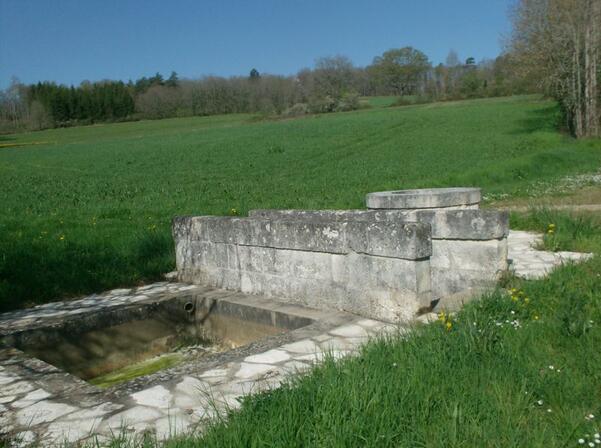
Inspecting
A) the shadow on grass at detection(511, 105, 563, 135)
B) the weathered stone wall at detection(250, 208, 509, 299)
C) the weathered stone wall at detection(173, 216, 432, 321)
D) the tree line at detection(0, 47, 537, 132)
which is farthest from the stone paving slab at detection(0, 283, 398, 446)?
the tree line at detection(0, 47, 537, 132)

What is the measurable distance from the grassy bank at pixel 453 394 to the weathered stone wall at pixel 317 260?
2.90 ft

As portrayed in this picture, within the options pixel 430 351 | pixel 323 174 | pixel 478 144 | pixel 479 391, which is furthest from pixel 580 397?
pixel 478 144

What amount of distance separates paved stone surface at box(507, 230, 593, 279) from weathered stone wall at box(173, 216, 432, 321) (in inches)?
69.3

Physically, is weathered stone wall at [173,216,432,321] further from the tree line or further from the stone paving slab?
the tree line

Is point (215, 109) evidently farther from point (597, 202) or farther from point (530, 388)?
point (530, 388)

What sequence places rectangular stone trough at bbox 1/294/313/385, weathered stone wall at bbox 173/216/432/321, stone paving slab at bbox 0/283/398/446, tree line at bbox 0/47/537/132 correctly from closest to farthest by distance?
1. stone paving slab at bbox 0/283/398/446
2. weathered stone wall at bbox 173/216/432/321
3. rectangular stone trough at bbox 1/294/313/385
4. tree line at bbox 0/47/537/132

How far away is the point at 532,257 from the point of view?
777 cm

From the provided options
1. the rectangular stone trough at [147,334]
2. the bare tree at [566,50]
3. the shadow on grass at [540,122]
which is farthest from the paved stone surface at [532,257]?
the shadow on grass at [540,122]

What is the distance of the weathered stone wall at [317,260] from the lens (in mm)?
5301

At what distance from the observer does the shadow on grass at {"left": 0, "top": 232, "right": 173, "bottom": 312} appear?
751 centimetres

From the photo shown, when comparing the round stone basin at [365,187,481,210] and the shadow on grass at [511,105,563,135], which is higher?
the shadow on grass at [511,105,563,135]

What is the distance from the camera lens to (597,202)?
12.5 meters

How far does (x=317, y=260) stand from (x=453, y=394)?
118 inches

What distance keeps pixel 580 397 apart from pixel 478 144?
96.9 ft
